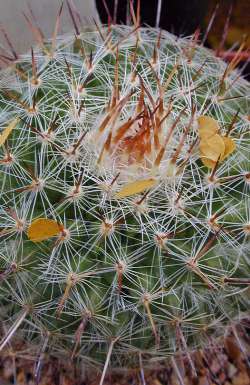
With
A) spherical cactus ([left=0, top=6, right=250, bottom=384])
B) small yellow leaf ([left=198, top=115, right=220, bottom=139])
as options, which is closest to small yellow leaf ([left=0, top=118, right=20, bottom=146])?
spherical cactus ([left=0, top=6, right=250, bottom=384])

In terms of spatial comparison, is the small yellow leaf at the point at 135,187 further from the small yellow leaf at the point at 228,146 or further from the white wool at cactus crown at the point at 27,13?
the white wool at cactus crown at the point at 27,13

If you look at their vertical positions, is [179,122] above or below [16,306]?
above

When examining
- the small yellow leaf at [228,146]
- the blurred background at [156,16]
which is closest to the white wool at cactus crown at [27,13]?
the blurred background at [156,16]

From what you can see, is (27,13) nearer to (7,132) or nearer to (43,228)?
(7,132)

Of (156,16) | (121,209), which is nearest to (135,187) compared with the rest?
(121,209)

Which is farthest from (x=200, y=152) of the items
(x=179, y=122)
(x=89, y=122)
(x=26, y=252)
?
(x=26, y=252)

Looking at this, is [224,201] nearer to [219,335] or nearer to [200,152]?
[200,152]

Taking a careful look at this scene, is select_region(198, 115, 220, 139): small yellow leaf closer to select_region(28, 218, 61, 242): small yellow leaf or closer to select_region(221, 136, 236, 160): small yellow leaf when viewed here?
select_region(221, 136, 236, 160): small yellow leaf
